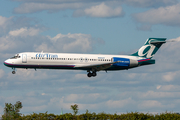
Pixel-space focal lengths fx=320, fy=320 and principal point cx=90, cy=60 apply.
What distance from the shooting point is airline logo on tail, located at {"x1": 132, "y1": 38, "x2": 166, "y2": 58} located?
72062mm

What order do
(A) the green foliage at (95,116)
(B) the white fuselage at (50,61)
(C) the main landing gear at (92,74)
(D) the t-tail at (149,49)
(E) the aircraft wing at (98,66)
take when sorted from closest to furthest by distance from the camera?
(A) the green foliage at (95,116)
(B) the white fuselage at (50,61)
(E) the aircraft wing at (98,66)
(C) the main landing gear at (92,74)
(D) the t-tail at (149,49)

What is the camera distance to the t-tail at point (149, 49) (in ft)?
235

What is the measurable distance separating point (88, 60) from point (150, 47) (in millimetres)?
A: 15840

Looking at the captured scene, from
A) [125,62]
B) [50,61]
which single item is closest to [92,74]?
[125,62]

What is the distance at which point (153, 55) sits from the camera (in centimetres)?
7300

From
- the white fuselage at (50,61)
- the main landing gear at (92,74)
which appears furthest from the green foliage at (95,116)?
the main landing gear at (92,74)

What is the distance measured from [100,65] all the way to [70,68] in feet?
20.1

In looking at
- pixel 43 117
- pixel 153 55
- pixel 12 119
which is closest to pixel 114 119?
pixel 43 117

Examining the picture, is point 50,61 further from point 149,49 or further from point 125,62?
point 149,49

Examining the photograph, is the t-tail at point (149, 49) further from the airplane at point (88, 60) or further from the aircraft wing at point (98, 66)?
the aircraft wing at point (98, 66)

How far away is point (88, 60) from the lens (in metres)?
66.2

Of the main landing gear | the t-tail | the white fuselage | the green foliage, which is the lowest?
the green foliage

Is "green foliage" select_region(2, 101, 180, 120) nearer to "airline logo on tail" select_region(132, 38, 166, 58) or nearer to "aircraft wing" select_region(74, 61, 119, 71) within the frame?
"aircraft wing" select_region(74, 61, 119, 71)

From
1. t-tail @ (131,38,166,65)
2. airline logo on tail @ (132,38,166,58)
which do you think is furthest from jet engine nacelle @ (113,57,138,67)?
airline logo on tail @ (132,38,166,58)
